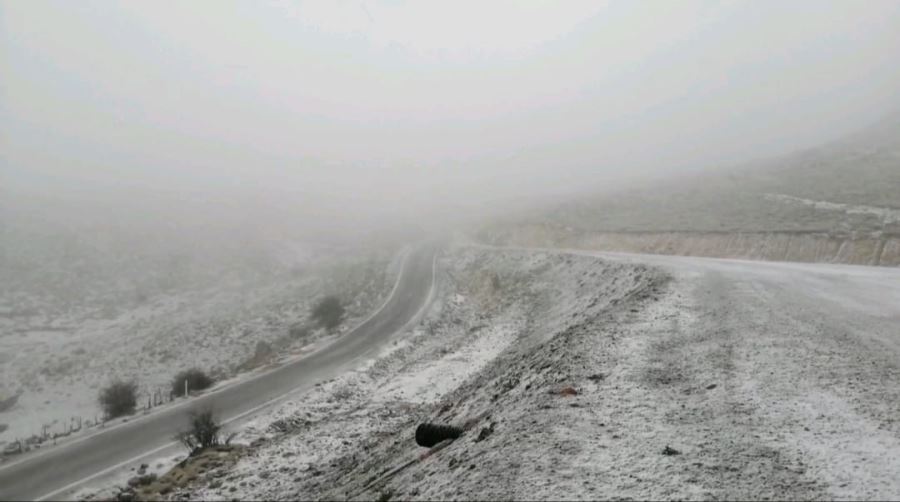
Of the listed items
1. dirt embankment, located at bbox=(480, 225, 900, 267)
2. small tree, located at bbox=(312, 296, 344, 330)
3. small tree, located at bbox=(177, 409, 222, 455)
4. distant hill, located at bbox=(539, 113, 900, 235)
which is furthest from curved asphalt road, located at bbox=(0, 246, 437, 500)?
distant hill, located at bbox=(539, 113, 900, 235)

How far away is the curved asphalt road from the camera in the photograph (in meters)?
14.1

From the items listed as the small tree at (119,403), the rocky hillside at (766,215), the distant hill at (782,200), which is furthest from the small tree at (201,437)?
the distant hill at (782,200)

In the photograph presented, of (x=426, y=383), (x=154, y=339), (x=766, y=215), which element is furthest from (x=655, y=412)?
(x=766, y=215)

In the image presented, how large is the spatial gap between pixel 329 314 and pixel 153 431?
49.6ft

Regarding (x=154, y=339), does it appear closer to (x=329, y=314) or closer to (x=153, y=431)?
(x=329, y=314)

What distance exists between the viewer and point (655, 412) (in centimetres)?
796

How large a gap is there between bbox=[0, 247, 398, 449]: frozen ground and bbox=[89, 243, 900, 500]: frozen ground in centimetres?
1209

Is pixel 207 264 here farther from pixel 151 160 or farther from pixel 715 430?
pixel 151 160

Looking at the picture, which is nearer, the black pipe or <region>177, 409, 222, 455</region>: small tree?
the black pipe

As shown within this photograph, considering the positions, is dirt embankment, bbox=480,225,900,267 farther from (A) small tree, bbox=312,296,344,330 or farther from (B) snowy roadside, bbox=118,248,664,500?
(A) small tree, bbox=312,296,344,330

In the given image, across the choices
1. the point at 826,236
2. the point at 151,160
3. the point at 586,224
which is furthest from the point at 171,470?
the point at 151,160

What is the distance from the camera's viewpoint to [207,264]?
5403 centimetres

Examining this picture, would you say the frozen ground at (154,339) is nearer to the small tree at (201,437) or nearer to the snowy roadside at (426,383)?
the snowy roadside at (426,383)

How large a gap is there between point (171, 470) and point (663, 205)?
4989 cm
